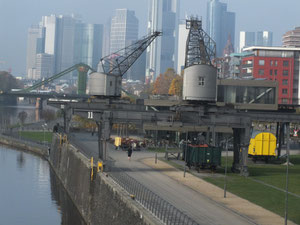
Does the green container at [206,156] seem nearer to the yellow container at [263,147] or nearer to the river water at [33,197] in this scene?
the river water at [33,197]

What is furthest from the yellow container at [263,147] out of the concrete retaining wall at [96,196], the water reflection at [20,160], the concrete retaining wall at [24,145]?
the concrete retaining wall at [24,145]

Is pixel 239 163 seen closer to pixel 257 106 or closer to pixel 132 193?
pixel 132 193

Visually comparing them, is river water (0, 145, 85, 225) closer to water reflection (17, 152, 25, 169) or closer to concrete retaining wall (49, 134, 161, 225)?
water reflection (17, 152, 25, 169)

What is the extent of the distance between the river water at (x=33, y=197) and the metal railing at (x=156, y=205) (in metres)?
8.15

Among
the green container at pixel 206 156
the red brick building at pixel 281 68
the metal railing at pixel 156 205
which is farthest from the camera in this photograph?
the red brick building at pixel 281 68

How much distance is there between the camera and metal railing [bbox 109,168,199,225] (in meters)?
32.2

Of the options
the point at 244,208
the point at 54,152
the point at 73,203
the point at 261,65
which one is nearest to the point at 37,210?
the point at 73,203

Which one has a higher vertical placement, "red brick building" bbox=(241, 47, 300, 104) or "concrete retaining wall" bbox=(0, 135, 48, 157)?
"red brick building" bbox=(241, 47, 300, 104)

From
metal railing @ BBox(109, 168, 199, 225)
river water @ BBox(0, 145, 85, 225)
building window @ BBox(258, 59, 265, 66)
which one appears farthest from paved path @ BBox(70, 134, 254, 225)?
building window @ BBox(258, 59, 265, 66)

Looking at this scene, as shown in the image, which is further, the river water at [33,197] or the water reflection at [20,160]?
the water reflection at [20,160]

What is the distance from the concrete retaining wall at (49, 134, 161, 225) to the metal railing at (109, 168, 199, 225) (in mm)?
503

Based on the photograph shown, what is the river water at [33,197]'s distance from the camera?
53.9 m

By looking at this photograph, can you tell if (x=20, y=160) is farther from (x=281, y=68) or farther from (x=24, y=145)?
(x=281, y=68)

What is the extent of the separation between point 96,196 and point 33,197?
55.9 ft
